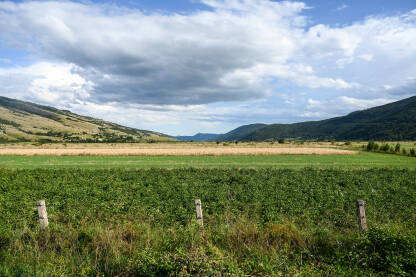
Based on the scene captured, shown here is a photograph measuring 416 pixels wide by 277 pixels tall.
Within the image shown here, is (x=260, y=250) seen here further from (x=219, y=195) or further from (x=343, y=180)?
(x=343, y=180)

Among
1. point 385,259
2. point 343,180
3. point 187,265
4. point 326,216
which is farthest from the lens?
point 343,180

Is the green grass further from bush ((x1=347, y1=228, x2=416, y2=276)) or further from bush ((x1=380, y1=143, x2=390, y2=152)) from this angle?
bush ((x1=347, y1=228, x2=416, y2=276))

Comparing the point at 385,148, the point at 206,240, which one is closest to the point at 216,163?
the point at 206,240

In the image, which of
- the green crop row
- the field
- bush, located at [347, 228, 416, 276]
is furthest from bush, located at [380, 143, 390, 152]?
bush, located at [347, 228, 416, 276]

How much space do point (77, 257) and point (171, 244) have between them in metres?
2.78

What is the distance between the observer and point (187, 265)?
6.55m

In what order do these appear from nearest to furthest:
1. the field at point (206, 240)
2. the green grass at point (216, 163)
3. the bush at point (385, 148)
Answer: the field at point (206, 240) → the green grass at point (216, 163) → the bush at point (385, 148)

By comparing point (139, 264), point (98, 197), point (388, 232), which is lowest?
point (98, 197)

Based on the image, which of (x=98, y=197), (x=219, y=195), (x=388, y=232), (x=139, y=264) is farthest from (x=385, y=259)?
(x=98, y=197)

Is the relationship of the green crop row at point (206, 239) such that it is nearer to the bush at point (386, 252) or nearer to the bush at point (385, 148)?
the bush at point (386, 252)

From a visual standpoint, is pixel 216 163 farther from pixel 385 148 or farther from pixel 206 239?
pixel 385 148

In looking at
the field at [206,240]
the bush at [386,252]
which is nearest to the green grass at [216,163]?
the field at [206,240]

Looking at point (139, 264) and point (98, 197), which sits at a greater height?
point (139, 264)

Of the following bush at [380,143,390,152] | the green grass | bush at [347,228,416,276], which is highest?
bush at [380,143,390,152]
